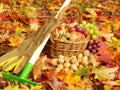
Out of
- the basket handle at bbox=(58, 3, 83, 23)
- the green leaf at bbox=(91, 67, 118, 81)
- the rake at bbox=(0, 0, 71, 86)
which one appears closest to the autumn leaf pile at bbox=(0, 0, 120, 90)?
the green leaf at bbox=(91, 67, 118, 81)

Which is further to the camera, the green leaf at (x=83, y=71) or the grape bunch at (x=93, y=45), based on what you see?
the grape bunch at (x=93, y=45)

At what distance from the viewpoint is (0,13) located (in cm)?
417

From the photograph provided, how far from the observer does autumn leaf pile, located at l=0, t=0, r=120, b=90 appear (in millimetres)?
2856

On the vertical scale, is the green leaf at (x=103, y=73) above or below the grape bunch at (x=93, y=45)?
below

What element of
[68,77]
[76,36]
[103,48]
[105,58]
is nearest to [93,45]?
[103,48]

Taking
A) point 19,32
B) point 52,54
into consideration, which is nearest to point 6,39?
point 19,32

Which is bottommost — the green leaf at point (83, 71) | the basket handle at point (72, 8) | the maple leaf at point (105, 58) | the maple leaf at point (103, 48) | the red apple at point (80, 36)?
the green leaf at point (83, 71)

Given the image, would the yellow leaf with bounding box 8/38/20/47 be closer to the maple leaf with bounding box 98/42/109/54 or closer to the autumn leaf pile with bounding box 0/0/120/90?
the autumn leaf pile with bounding box 0/0/120/90

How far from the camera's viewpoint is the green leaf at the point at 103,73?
115 inches

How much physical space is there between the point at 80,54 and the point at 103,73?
32cm

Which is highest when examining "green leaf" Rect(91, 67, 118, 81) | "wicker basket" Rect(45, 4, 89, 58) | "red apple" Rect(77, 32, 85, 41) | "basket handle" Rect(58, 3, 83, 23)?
"basket handle" Rect(58, 3, 83, 23)

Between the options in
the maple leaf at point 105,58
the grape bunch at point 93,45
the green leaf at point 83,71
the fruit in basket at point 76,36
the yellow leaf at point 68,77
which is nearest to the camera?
the yellow leaf at point 68,77

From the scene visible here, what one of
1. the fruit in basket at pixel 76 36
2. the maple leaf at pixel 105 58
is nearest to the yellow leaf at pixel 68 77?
the fruit in basket at pixel 76 36

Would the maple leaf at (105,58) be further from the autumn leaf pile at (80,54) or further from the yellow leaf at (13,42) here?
the yellow leaf at (13,42)
